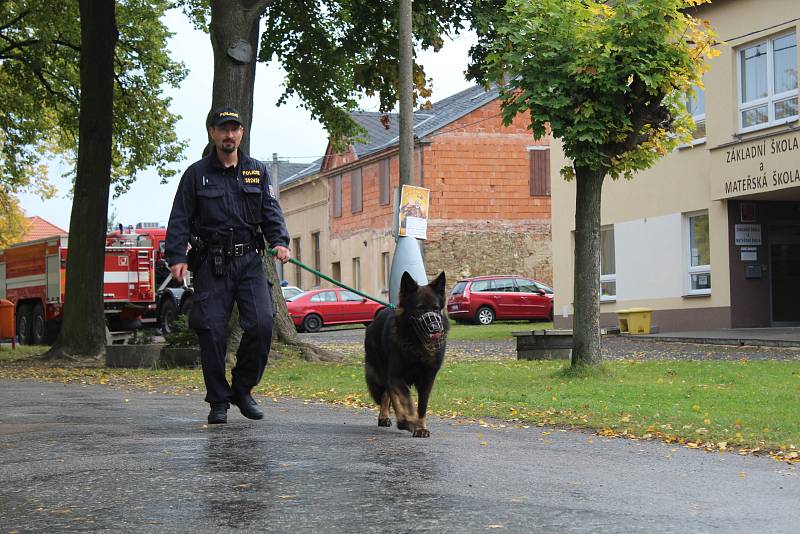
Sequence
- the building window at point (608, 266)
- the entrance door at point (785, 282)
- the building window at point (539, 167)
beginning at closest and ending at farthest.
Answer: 1. the entrance door at point (785, 282)
2. the building window at point (608, 266)
3. the building window at point (539, 167)

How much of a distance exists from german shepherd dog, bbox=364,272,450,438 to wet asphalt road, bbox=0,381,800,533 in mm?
221

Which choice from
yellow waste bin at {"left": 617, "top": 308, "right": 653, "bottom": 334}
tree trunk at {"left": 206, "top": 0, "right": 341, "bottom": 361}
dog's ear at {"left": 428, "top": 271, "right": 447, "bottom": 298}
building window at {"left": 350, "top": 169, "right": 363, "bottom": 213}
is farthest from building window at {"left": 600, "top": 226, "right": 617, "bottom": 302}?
building window at {"left": 350, "top": 169, "right": 363, "bottom": 213}

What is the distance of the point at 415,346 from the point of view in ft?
30.3

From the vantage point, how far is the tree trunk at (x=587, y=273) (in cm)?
1577

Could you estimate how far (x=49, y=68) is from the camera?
1253 inches

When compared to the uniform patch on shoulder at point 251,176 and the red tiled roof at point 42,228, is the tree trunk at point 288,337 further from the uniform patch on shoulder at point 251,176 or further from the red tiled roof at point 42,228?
the red tiled roof at point 42,228

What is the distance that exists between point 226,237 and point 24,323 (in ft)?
99.2

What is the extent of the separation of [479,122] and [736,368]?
3665 cm

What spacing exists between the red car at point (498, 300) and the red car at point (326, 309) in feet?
10.2

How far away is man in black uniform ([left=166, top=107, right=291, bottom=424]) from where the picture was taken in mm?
9109

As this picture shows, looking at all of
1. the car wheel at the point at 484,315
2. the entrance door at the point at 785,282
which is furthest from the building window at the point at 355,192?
the entrance door at the point at 785,282

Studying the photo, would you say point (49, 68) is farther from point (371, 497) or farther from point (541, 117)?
point (371, 497)

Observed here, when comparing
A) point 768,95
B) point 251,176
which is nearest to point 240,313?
point 251,176

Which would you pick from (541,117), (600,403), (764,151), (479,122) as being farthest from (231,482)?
(479,122)
